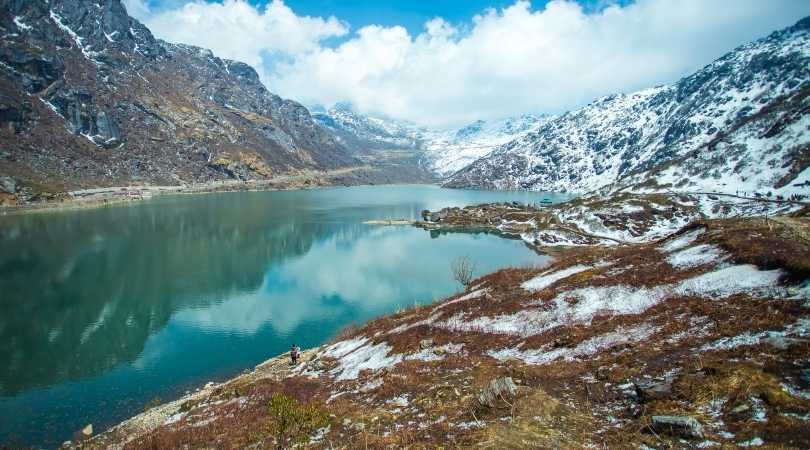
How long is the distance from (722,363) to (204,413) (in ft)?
93.5

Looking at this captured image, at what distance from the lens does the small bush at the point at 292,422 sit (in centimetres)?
1847

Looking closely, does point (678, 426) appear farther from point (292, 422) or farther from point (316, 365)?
point (316, 365)

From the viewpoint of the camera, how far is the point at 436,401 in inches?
751

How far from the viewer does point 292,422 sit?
64.2 feet

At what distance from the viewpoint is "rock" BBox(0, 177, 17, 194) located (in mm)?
187337

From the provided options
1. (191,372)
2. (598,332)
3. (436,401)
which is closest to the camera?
(436,401)

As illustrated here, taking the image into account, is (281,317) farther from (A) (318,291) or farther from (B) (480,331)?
(B) (480,331)

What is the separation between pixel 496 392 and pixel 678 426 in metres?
6.53

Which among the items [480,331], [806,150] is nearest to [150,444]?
[480,331]

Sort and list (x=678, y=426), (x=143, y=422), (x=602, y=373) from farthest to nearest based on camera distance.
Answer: (x=143, y=422)
(x=602, y=373)
(x=678, y=426)

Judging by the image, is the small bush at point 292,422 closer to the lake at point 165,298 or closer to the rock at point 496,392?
the rock at point 496,392

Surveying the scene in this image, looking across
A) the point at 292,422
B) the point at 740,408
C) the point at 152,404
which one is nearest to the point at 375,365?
the point at 292,422

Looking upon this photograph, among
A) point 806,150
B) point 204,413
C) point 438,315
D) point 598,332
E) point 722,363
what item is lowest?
point 204,413

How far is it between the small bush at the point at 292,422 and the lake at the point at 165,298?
28.5 m
